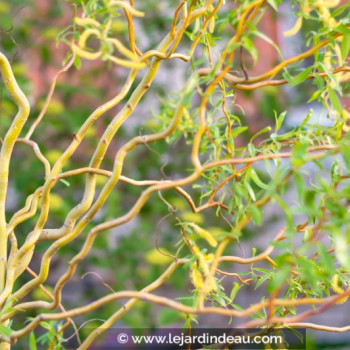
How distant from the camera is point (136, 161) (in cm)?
229

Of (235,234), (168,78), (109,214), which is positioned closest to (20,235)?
(109,214)

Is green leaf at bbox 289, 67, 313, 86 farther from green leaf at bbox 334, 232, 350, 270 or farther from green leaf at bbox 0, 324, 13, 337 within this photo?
green leaf at bbox 0, 324, 13, 337

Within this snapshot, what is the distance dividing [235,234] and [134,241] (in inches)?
61.9

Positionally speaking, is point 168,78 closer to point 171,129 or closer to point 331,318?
point 331,318

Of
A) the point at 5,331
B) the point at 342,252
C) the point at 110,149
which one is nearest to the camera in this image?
the point at 342,252

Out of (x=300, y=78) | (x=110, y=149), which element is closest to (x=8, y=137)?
(x=300, y=78)

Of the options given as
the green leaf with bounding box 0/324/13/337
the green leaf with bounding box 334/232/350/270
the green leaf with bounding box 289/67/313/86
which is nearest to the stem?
the green leaf with bounding box 0/324/13/337

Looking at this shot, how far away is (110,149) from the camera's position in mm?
2543

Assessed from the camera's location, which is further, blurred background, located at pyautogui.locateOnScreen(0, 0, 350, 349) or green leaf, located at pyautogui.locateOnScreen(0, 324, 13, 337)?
blurred background, located at pyautogui.locateOnScreen(0, 0, 350, 349)

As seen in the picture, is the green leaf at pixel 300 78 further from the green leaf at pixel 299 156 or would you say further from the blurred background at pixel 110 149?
the blurred background at pixel 110 149

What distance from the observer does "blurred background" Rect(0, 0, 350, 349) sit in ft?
6.23

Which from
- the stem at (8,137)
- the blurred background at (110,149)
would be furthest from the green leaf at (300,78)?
the blurred background at (110,149)

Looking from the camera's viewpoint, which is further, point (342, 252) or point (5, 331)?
point (5, 331)

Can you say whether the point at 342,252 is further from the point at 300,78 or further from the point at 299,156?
the point at 300,78
